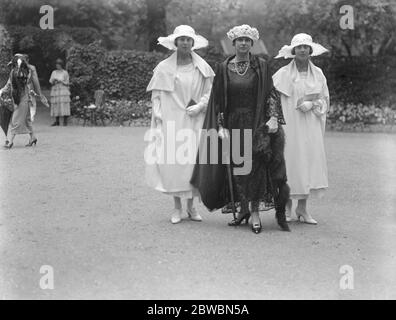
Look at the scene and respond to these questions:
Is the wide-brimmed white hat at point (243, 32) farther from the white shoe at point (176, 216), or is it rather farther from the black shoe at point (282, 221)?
the white shoe at point (176, 216)

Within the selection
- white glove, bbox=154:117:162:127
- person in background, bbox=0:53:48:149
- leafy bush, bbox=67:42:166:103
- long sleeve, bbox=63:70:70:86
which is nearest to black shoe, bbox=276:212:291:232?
white glove, bbox=154:117:162:127

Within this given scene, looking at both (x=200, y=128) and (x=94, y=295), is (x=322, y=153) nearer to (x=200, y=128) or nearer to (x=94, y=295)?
(x=200, y=128)

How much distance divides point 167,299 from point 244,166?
256 cm

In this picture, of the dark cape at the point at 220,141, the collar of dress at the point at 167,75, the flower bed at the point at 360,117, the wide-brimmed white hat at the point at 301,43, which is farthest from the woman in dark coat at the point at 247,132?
the flower bed at the point at 360,117

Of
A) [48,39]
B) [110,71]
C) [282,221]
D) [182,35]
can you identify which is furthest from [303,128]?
[48,39]

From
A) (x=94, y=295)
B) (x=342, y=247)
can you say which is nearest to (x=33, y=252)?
(x=94, y=295)

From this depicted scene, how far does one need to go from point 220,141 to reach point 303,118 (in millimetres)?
1042

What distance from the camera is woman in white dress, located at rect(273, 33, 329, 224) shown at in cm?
771

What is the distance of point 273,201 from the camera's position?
24.2ft

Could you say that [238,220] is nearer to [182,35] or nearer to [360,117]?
[182,35]

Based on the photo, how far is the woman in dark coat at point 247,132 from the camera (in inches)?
282

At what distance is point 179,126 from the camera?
757cm

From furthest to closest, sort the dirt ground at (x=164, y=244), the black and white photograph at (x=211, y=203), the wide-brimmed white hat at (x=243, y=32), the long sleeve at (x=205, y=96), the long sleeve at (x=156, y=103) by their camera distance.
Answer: the long sleeve at (x=156, y=103) < the long sleeve at (x=205, y=96) < the wide-brimmed white hat at (x=243, y=32) < the black and white photograph at (x=211, y=203) < the dirt ground at (x=164, y=244)

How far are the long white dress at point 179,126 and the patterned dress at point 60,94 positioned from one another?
522 inches
